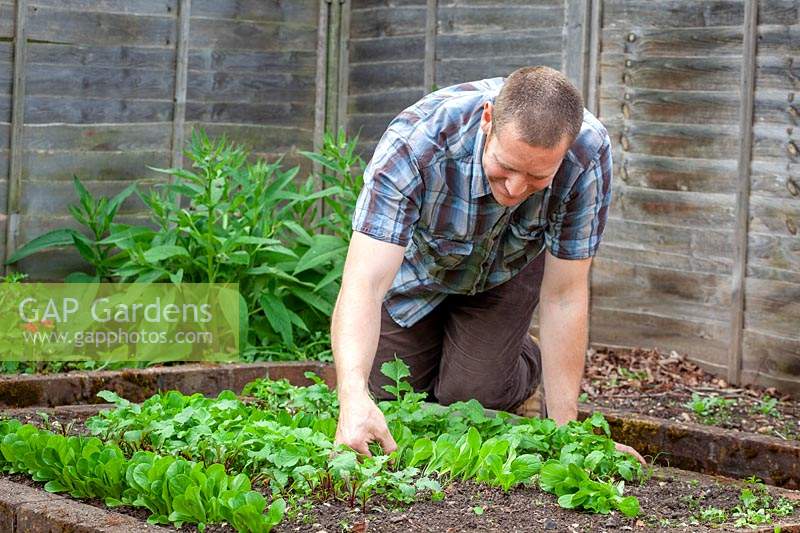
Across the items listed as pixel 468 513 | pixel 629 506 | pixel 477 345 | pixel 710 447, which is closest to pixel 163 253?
pixel 477 345

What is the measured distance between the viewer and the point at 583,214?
402 centimetres

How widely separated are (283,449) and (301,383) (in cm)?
245

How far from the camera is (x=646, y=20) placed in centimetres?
647

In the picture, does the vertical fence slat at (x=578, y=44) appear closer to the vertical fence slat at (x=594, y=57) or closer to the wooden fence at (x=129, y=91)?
the vertical fence slat at (x=594, y=57)

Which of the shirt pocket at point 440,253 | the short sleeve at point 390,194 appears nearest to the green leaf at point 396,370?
the shirt pocket at point 440,253

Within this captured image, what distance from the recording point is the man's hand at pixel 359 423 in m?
3.33

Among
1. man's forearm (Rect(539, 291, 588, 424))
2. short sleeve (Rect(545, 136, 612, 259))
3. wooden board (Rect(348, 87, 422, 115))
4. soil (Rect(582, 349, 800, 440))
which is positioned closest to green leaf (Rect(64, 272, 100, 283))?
wooden board (Rect(348, 87, 422, 115))

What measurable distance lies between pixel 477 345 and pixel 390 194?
4.05 feet

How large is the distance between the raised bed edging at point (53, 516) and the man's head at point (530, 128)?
138 cm

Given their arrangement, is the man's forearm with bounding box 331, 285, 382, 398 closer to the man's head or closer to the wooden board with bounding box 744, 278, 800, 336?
the man's head

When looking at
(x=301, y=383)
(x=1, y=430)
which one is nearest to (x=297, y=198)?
(x=301, y=383)

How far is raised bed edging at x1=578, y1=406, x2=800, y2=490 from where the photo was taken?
4688 millimetres

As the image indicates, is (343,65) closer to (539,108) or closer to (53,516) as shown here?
(539,108)

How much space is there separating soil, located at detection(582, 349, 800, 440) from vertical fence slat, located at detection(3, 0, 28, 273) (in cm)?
331
